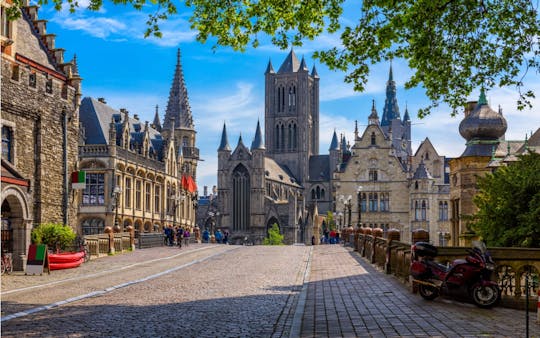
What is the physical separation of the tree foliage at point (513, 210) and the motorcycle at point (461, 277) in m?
4.03

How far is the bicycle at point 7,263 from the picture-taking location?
2406cm

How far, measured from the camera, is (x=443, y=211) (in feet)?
292

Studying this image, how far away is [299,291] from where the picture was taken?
1711 centimetres

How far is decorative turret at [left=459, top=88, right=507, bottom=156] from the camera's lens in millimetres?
31984

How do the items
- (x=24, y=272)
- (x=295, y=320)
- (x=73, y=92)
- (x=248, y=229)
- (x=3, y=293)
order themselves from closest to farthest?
(x=295, y=320), (x=3, y=293), (x=24, y=272), (x=73, y=92), (x=248, y=229)

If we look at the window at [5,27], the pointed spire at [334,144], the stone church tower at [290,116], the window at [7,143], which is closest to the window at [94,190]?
the window at [5,27]

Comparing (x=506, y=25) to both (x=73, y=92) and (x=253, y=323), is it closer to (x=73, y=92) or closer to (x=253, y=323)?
(x=253, y=323)

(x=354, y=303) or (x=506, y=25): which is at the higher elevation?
(x=506, y=25)

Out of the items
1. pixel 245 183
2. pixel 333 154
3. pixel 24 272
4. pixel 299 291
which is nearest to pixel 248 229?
pixel 245 183

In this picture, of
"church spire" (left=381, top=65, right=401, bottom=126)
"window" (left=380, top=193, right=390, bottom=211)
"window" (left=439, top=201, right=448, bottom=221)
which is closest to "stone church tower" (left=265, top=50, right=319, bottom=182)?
"church spire" (left=381, top=65, right=401, bottom=126)

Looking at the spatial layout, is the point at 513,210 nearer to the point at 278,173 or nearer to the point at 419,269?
the point at 419,269

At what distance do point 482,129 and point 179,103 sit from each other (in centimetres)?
7396

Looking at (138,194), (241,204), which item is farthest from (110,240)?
(241,204)

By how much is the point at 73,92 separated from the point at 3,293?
21.0m
